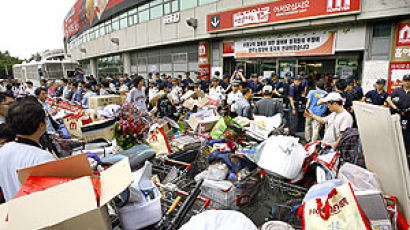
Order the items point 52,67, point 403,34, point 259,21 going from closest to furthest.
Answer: point 403,34 < point 259,21 < point 52,67

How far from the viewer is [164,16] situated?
16.1m

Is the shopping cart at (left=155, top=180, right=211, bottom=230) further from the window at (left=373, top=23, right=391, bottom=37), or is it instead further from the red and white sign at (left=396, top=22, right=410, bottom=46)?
the window at (left=373, top=23, right=391, bottom=37)

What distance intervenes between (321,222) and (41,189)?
1848 millimetres

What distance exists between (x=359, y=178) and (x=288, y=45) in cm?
982

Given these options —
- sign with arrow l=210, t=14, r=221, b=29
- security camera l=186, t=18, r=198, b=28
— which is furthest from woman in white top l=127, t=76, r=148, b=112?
security camera l=186, t=18, r=198, b=28

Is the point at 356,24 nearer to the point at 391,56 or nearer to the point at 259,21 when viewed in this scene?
the point at 391,56

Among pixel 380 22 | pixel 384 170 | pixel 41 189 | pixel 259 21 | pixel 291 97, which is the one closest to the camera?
pixel 41 189

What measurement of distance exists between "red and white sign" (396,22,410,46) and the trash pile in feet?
24.1

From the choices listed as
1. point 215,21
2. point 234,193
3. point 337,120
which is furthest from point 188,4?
point 234,193

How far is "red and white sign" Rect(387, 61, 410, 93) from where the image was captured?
7619 millimetres

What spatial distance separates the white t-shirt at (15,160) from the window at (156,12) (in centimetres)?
1694

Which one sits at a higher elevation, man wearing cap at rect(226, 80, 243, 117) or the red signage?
the red signage

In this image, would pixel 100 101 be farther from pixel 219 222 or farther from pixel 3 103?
pixel 219 222

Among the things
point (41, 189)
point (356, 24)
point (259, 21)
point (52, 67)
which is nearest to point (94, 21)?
point (52, 67)
